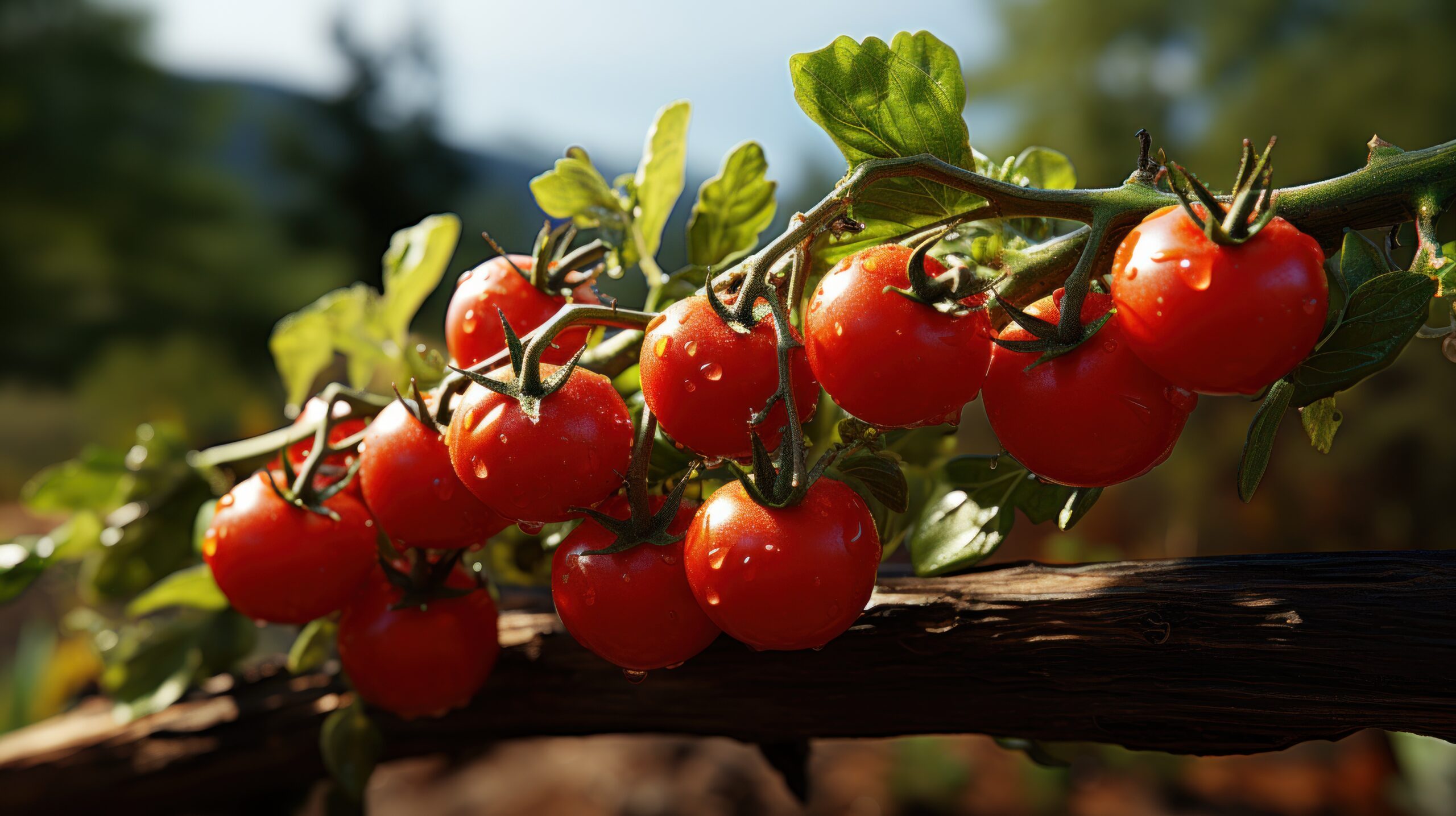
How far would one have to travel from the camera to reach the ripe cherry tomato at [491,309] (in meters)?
0.47

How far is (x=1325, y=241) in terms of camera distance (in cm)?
38

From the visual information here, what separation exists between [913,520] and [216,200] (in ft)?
22.6

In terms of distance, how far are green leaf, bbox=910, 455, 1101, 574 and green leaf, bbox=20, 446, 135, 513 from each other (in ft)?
1.99

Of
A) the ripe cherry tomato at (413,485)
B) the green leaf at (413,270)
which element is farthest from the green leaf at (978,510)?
the green leaf at (413,270)

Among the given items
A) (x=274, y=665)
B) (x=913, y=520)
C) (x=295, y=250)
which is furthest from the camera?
(x=295, y=250)

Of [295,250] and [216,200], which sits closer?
[216,200]

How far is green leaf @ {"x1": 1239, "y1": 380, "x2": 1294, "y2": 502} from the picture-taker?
35cm

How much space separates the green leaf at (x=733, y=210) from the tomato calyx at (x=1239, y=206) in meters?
0.25

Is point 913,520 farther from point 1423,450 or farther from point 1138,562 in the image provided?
point 1423,450

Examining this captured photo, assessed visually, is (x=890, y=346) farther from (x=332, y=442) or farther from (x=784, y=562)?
(x=332, y=442)

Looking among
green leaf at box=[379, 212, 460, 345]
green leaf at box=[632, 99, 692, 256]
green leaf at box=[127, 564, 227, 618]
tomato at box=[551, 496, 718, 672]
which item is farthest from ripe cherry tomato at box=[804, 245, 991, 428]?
green leaf at box=[127, 564, 227, 618]

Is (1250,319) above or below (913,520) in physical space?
above

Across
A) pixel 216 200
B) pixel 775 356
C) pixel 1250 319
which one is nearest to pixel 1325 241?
pixel 1250 319

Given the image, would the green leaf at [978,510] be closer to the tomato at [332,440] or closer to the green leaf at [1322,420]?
the green leaf at [1322,420]
